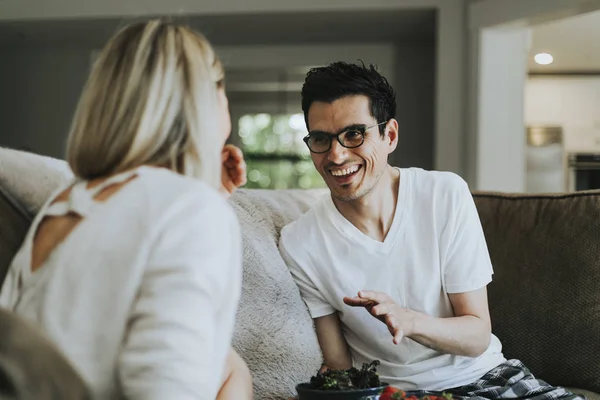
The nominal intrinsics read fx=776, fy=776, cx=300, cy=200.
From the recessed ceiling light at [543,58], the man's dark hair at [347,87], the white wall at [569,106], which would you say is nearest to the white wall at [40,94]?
the recessed ceiling light at [543,58]

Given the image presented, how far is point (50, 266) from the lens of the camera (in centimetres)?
89

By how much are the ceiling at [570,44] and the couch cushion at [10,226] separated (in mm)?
5763

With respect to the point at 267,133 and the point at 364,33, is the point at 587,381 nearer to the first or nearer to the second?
the point at 364,33

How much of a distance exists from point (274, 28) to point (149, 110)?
18.3ft

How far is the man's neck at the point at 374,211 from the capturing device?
6.20 ft

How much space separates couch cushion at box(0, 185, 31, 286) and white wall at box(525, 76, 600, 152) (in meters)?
8.42

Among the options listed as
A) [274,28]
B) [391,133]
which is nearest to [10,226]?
[391,133]

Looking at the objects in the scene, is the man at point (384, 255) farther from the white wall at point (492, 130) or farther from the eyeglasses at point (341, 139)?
the white wall at point (492, 130)

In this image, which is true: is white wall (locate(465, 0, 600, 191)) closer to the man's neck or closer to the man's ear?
the man's ear

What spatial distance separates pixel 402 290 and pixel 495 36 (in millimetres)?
3774

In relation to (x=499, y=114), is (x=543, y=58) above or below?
above

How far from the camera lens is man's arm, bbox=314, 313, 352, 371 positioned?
6.13ft

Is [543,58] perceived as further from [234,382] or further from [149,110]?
[149,110]

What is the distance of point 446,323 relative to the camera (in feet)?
5.60
